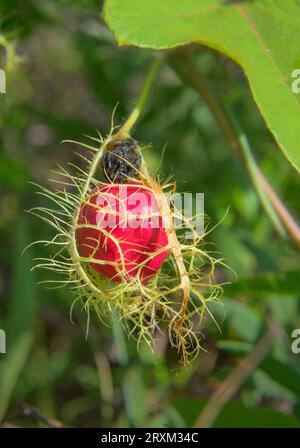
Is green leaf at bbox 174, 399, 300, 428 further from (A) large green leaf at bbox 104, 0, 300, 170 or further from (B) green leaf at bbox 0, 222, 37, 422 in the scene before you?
(A) large green leaf at bbox 104, 0, 300, 170

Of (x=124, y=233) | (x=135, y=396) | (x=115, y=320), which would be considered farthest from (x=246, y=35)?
(x=135, y=396)

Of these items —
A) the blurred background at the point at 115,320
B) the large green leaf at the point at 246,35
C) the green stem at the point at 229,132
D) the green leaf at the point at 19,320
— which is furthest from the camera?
the green leaf at the point at 19,320

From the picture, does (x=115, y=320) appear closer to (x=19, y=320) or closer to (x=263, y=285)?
(x=263, y=285)

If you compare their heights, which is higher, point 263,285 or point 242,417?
point 263,285

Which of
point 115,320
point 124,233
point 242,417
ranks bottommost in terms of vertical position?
point 242,417

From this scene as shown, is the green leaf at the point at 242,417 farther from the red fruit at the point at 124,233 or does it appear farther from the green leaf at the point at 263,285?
the red fruit at the point at 124,233

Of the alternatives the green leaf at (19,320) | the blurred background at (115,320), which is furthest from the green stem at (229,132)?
the green leaf at (19,320)

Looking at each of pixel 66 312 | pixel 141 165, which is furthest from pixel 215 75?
pixel 141 165
